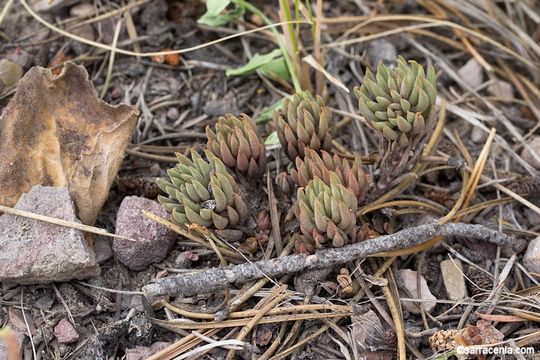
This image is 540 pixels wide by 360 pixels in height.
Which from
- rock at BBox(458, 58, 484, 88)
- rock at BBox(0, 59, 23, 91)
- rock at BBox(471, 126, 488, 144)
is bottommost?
rock at BBox(471, 126, 488, 144)

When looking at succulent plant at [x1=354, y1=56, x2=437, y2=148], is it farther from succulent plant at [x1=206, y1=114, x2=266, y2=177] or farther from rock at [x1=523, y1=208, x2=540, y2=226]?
rock at [x1=523, y1=208, x2=540, y2=226]

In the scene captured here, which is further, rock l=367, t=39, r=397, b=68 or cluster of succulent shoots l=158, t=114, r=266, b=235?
rock l=367, t=39, r=397, b=68

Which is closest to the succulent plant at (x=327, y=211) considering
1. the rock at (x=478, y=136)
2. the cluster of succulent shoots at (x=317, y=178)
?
the cluster of succulent shoots at (x=317, y=178)

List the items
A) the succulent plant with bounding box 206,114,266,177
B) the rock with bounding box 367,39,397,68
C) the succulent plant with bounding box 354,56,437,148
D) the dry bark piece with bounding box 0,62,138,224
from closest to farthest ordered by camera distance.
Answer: the succulent plant with bounding box 354,56,437,148 → the succulent plant with bounding box 206,114,266,177 → the dry bark piece with bounding box 0,62,138,224 → the rock with bounding box 367,39,397,68

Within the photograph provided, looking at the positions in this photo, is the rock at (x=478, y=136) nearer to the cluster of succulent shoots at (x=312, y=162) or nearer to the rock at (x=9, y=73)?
the cluster of succulent shoots at (x=312, y=162)

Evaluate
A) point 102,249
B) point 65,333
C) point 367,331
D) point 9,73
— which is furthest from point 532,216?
point 9,73

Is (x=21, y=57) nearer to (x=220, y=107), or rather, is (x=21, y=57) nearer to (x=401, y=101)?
(x=220, y=107)

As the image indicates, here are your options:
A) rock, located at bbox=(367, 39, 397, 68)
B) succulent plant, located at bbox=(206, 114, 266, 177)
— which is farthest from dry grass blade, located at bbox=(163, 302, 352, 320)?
rock, located at bbox=(367, 39, 397, 68)
